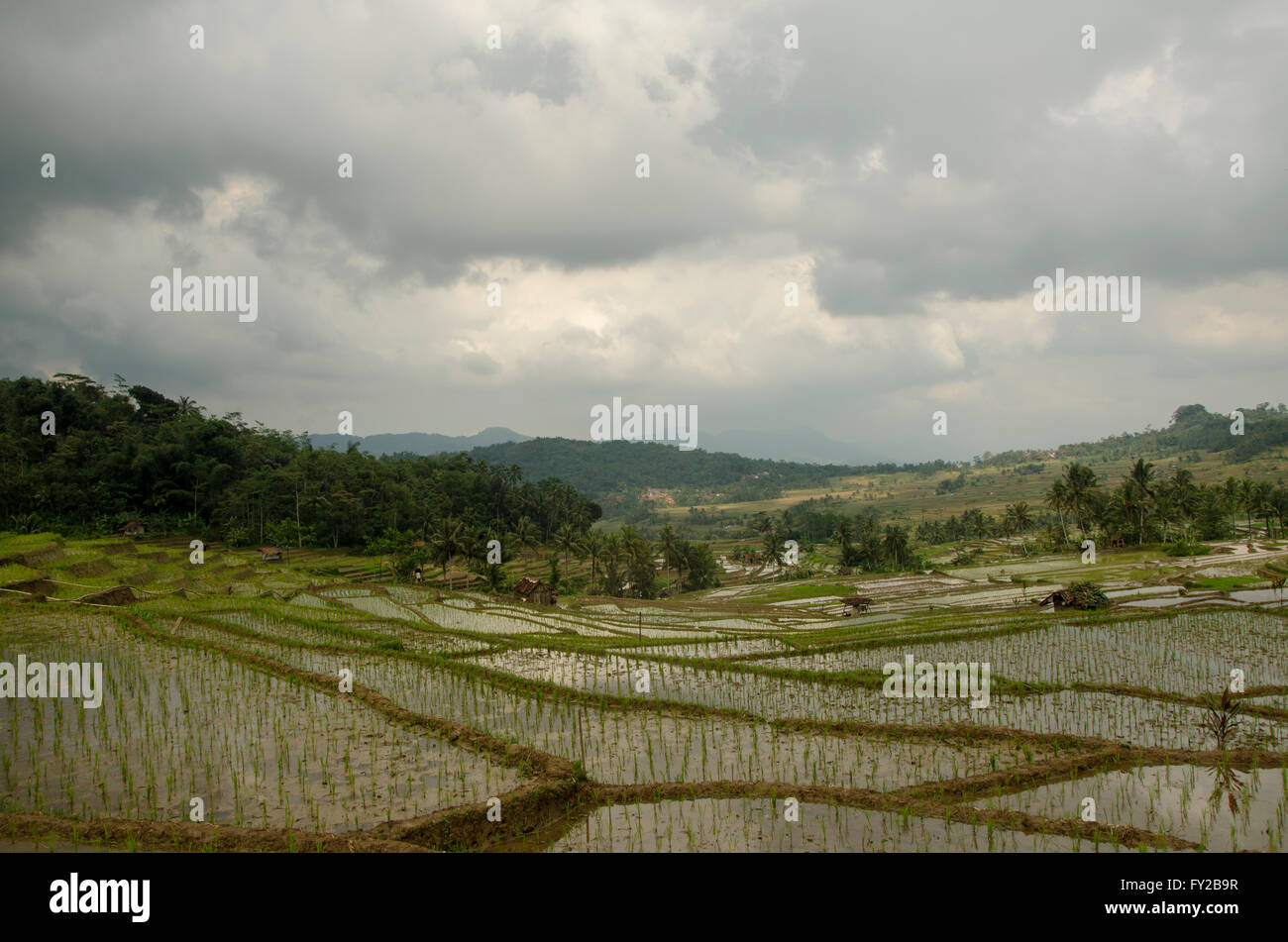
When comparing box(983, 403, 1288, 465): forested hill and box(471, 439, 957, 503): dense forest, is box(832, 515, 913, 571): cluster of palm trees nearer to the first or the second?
box(983, 403, 1288, 465): forested hill

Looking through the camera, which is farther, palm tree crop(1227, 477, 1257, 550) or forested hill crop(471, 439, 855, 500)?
forested hill crop(471, 439, 855, 500)

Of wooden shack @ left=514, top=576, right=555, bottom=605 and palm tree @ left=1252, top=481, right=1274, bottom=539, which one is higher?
palm tree @ left=1252, top=481, right=1274, bottom=539

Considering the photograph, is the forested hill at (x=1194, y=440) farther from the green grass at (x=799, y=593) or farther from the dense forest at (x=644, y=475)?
the green grass at (x=799, y=593)

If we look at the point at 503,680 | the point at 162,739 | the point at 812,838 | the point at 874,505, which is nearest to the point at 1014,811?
the point at 812,838

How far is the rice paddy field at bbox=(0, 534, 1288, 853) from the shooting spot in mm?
7082

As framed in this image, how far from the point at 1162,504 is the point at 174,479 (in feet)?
257

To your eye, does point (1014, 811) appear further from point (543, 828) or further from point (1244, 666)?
point (1244, 666)

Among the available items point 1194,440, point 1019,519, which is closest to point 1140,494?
point 1019,519

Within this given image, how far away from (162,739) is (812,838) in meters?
9.49

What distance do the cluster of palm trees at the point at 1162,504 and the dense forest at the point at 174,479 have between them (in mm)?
40424

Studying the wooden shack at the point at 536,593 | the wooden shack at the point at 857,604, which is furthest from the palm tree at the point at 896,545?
the wooden shack at the point at 536,593

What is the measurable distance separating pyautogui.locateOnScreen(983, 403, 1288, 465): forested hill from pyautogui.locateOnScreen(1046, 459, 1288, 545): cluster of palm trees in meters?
57.3

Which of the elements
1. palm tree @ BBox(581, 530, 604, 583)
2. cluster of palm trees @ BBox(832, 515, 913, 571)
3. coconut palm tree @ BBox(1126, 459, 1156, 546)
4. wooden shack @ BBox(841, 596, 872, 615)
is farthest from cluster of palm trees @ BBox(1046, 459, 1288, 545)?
palm tree @ BBox(581, 530, 604, 583)

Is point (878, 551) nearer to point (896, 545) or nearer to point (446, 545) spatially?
point (896, 545)
